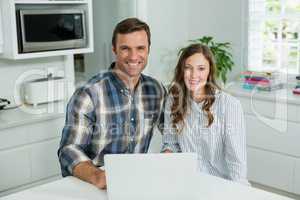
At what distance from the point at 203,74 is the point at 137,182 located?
2.47 ft

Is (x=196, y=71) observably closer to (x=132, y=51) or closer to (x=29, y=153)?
(x=132, y=51)

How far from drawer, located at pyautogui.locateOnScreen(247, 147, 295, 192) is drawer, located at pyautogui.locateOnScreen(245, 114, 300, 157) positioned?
6 cm

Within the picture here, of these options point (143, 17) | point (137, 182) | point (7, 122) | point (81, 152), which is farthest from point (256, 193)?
point (143, 17)

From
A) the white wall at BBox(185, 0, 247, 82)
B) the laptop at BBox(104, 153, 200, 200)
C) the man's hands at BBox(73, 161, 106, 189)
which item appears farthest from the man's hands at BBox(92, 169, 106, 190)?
the white wall at BBox(185, 0, 247, 82)

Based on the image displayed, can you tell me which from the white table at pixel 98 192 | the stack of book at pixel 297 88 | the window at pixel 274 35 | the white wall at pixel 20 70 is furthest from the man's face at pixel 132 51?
the window at pixel 274 35

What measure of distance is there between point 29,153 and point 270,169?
181 cm

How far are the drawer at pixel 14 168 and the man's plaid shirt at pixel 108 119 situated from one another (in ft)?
3.01

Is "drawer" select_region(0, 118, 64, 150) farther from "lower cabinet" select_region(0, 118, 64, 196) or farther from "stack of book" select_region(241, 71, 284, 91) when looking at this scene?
"stack of book" select_region(241, 71, 284, 91)

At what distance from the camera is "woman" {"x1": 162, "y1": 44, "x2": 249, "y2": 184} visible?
6.21 ft

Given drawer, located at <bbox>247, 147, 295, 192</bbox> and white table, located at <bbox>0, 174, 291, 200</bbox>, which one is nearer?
white table, located at <bbox>0, 174, 291, 200</bbox>

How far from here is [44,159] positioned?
9.21ft

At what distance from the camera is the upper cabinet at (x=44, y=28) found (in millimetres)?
2584

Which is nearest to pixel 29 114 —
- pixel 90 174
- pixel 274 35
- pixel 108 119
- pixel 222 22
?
pixel 108 119

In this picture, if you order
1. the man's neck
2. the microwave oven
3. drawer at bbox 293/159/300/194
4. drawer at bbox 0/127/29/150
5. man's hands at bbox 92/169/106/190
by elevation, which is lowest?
drawer at bbox 293/159/300/194
